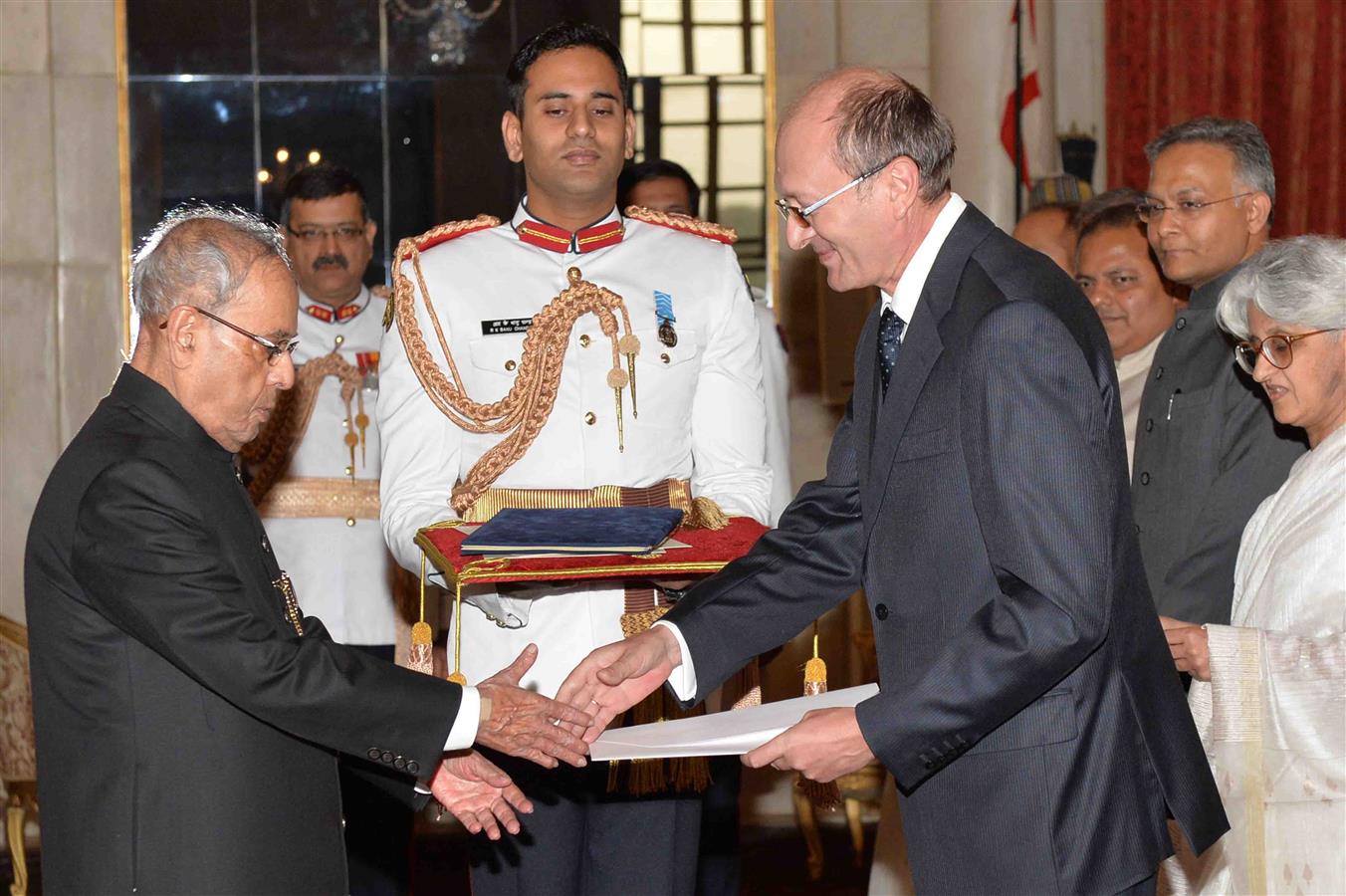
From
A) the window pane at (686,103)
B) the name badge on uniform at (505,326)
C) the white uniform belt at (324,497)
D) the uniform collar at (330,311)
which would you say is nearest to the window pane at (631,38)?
the window pane at (686,103)

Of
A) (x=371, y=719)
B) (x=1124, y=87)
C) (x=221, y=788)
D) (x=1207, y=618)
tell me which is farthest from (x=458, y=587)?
(x=1124, y=87)

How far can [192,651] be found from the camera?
2.26 meters

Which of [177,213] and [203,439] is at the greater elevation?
[177,213]

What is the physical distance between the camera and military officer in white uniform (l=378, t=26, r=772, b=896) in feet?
10.4

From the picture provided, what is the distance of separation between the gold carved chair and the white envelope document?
2.86 m

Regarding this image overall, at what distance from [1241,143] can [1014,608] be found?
7.14 feet

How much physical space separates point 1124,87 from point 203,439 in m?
4.54

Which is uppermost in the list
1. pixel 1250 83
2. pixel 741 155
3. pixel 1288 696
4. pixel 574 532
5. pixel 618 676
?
pixel 1250 83

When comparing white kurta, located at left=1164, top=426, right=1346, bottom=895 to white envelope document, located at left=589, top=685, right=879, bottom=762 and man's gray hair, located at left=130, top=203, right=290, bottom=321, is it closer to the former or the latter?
white envelope document, located at left=589, top=685, right=879, bottom=762

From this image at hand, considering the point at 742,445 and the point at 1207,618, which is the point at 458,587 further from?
the point at 1207,618

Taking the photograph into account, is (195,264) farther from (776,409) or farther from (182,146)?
(182,146)

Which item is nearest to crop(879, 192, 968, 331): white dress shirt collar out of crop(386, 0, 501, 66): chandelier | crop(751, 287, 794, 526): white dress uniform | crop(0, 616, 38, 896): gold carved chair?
crop(751, 287, 794, 526): white dress uniform

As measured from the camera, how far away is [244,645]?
229 cm

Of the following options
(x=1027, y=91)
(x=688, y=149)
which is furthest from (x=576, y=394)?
(x=1027, y=91)
